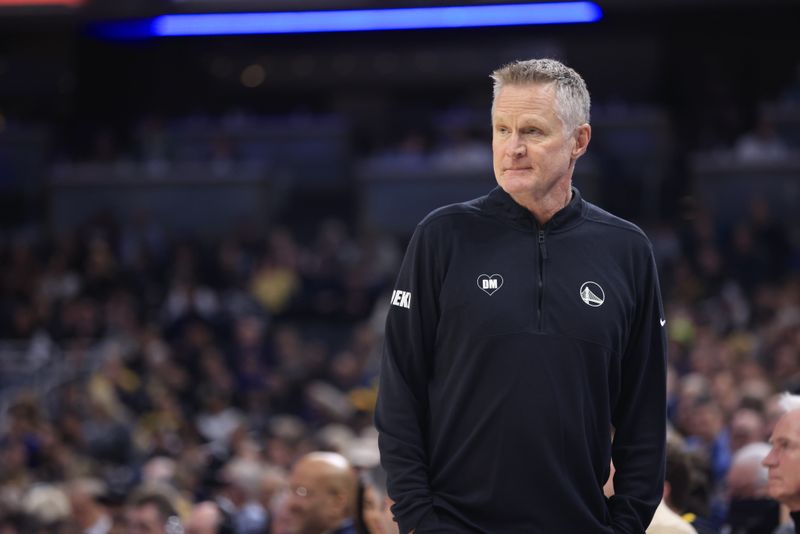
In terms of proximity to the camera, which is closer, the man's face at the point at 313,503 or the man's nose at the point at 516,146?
the man's nose at the point at 516,146

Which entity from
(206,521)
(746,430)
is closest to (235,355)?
(206,521)

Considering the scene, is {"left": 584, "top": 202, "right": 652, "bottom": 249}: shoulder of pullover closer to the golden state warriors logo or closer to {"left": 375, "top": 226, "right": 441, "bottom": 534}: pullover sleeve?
the golden state warriors logo

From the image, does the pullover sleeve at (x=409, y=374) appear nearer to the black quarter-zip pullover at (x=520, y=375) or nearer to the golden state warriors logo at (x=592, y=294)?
the black quarter-zip pullover at (x=520, y=375)

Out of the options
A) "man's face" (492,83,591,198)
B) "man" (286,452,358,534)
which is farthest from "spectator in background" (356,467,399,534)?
"man's face" (492,83,591,198)

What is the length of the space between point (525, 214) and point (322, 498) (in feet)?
7.38

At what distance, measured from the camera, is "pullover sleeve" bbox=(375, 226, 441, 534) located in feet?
8.38

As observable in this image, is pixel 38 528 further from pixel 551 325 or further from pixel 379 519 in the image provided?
pixel 551 325

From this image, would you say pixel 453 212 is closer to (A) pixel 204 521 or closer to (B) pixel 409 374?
(B) pixel 409 374

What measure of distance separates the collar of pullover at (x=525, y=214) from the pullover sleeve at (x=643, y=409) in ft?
0.59

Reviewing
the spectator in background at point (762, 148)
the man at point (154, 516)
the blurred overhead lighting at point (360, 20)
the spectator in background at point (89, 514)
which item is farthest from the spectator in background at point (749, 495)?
the spectator in background at point (762, 148)

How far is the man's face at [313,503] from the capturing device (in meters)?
4.60

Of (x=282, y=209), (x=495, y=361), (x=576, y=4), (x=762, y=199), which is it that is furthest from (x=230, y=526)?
(x=282, y=209)

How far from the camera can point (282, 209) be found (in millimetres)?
17812

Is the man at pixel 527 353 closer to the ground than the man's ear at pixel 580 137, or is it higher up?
closer to the ground
